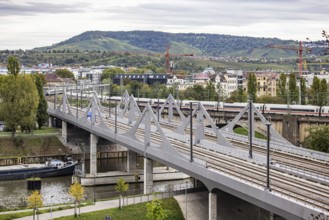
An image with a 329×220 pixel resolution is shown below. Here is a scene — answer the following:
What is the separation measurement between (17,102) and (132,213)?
5153cm

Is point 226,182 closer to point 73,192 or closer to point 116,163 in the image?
point 73,192

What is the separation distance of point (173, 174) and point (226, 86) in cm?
12154

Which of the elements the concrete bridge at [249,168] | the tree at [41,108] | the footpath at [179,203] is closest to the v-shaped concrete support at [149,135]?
the concrete bridge at [249,168]

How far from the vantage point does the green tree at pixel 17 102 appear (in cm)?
9900

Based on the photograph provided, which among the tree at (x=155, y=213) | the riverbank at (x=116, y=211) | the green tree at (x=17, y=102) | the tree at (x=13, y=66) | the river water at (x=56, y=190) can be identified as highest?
the tree at (x=13, y=66)

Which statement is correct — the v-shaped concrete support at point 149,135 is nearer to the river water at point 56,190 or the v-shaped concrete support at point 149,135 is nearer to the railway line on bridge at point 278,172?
the railway line on bridge at point 278,172

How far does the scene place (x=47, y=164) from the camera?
87.5 metres

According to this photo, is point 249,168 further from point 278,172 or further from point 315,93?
point 315,93

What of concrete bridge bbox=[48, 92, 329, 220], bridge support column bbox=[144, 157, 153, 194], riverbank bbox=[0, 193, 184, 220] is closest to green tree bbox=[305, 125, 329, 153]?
concrete bridge bbox=[48, 92, 329, 220]

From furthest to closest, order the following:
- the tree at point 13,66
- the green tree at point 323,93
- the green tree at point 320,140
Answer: the green tree at point 323,93
the tree at point 13,66
the green tree at point 320,140

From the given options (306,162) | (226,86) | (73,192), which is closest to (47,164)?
(73,192)

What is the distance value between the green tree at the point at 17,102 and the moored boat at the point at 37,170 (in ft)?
40.2

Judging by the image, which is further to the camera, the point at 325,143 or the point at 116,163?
the point at 116,163

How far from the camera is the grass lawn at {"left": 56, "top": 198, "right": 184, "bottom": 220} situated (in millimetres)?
50844
